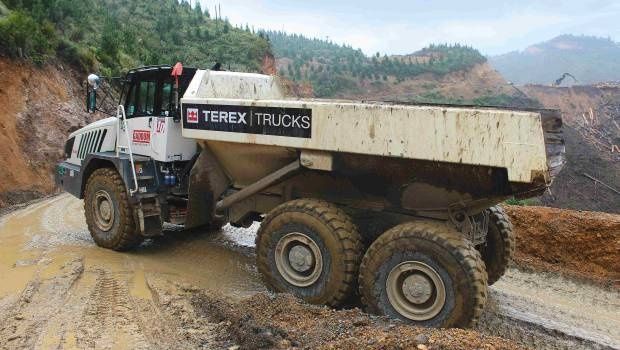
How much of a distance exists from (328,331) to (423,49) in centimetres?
8110

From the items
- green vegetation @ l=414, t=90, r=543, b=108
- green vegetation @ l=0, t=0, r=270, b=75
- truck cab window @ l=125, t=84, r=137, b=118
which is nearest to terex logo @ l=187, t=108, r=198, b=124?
truck cab window @ l=125, t=84, r=137, b=118

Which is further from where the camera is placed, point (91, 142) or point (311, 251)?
point (91, 142)

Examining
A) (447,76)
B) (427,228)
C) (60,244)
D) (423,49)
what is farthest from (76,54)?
(423,49)

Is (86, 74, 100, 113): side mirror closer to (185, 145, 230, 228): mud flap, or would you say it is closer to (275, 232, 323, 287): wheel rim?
(185, 145, 230, 228): mud flap

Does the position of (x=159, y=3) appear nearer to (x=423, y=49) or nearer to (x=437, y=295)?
(x=437, y=295)

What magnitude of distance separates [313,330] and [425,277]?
3.82 ft

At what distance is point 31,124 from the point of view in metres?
12.3

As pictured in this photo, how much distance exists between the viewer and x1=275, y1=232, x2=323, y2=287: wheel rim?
18.0 feet

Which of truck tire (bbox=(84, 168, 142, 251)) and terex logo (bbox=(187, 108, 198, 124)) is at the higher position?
terex logo (bbox=(187, 108, 198, 124))

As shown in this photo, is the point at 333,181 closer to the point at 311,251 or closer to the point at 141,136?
the point at 311,251

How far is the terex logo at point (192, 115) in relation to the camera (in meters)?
6.30

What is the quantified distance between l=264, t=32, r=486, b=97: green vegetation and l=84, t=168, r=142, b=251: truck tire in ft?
133

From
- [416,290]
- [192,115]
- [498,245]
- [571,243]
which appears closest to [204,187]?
[192,115]

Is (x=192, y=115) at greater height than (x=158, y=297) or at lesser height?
greater
